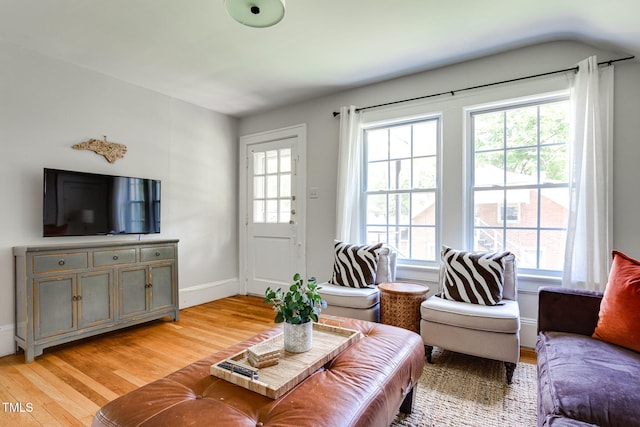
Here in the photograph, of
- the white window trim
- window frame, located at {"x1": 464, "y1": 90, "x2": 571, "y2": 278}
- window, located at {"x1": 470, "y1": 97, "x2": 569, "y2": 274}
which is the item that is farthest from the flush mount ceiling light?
window, located at {"x1": 470, "y1": 97, "x2": 569, "y2": 274}

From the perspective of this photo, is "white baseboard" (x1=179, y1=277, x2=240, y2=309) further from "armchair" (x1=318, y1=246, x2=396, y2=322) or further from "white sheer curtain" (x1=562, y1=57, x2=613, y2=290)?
"white sheer curtain" (x1=562, y1=57, x2=613, y2=290)

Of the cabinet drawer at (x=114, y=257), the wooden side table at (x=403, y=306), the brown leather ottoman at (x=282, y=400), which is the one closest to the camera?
the brown leather ottoman at (x=282, y=400)

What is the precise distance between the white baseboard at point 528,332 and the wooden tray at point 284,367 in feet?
6.20

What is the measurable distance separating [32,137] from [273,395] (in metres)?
3.18

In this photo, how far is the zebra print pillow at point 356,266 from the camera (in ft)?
10.1

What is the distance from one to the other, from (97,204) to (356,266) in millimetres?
2568

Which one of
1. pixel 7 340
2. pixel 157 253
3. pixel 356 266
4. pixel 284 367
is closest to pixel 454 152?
pixel 356 266

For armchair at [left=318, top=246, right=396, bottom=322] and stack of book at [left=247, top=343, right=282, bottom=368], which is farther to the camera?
armchair at [left=318, top=246, right=396, bottom=322]

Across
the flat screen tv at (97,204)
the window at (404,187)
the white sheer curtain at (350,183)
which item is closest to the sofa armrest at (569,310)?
the window at (404,187)

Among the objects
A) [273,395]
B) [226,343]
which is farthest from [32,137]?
[273,395]

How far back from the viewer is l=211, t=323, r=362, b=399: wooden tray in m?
1.21

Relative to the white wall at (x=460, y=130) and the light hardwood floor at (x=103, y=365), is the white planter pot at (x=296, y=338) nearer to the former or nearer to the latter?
the light hardwood floor at (x=103, y=365)

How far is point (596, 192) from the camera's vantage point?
2430 mm

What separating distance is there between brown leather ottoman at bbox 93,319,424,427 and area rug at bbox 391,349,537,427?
1.58ft
